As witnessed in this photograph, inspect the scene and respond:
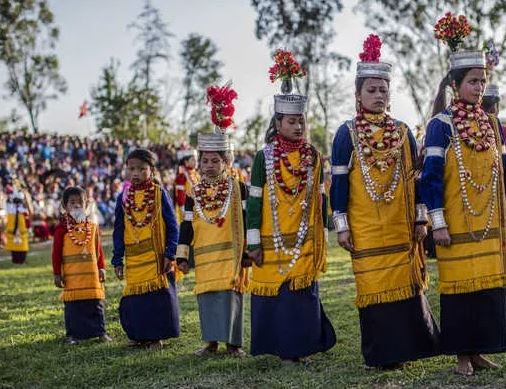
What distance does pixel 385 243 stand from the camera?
203 inches

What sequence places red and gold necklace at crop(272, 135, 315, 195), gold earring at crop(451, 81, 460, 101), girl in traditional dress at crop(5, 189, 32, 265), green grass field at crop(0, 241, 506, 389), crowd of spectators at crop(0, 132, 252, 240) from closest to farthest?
1. green grass field at crop(0, 241, 506, 389)
2. gold earring at crop(451, 81, 460, 101)
3. red and gold necklace at crop(272, 135, 315, 195)
4. girl in traditional dress at crop(5, 189, 32, 265)
5. crowd of spectators at crop(0, 132, 252, 240)

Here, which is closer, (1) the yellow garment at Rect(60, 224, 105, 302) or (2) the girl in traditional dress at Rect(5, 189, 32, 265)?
(1) the yellow garment at Rect(60, 224, 105, 302)

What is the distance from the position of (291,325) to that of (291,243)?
1.99ft

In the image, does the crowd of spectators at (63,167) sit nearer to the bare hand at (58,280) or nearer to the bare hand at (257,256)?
the bare hand at (58,280)

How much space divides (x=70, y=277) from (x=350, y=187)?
3418 millimetres

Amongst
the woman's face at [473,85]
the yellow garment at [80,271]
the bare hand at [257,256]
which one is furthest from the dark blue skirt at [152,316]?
the woman's face at [473,85]

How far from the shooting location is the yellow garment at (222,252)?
250 inches

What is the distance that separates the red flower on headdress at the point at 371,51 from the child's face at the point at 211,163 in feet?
5.56

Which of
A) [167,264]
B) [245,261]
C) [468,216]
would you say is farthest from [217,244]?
[468,216]

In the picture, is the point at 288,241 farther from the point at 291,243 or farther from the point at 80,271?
the point at 80,271

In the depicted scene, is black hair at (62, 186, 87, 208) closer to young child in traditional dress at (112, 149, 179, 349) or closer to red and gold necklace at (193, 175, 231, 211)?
young child in traditional dress at (112, 149, 179, 349)

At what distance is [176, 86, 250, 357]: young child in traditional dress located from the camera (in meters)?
6.32

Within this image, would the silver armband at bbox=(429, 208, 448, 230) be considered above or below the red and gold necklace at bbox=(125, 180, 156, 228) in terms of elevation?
below

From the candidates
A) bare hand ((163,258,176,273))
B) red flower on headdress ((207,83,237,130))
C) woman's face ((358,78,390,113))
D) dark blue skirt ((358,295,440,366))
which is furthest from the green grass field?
red flower on headdress ((207,83,237,130))
